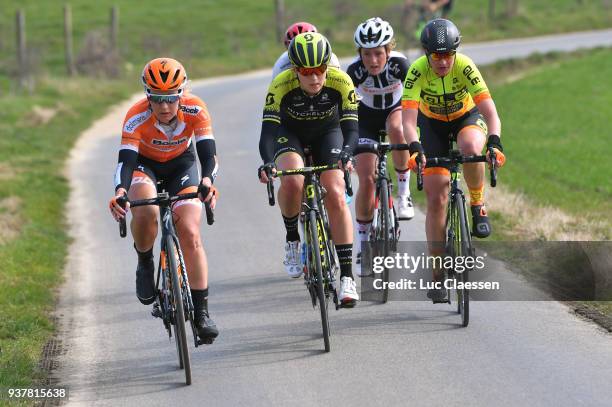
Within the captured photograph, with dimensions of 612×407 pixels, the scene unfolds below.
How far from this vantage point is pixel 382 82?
1009cm

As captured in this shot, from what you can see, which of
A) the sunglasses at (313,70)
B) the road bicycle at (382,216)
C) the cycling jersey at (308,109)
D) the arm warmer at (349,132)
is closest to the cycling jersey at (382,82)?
the road bicycle at (382,216)

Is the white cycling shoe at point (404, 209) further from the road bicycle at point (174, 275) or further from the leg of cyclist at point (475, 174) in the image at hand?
the road bicycle at point (174, 275)

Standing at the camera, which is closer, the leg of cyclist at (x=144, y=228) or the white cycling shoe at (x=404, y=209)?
the leg of cyclist at (x=144, y=228)

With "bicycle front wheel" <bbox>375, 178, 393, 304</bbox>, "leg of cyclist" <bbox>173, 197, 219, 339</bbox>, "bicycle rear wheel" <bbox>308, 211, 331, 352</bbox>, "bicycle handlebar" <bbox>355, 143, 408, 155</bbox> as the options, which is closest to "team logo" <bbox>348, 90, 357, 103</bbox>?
"bicycle handlebar" <bbox>355, 143, 408, 155</bbox>

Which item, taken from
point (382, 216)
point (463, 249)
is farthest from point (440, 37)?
point (382, 216)

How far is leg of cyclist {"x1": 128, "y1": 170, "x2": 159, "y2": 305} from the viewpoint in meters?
7.96

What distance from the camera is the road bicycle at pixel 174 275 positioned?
744 cm

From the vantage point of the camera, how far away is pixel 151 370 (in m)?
7.93

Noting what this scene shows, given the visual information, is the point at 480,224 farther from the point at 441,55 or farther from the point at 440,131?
the point at 441,55

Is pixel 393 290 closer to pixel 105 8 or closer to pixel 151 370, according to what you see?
pixel 151 370

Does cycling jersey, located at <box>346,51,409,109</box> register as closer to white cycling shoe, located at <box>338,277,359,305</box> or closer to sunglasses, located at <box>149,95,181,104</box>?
white cycling shoe, located at <box>338,277,359,305</box>

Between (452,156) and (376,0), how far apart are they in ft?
167

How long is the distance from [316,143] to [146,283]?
1828 millimetres

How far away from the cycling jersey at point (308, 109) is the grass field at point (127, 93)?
247 centimetres
